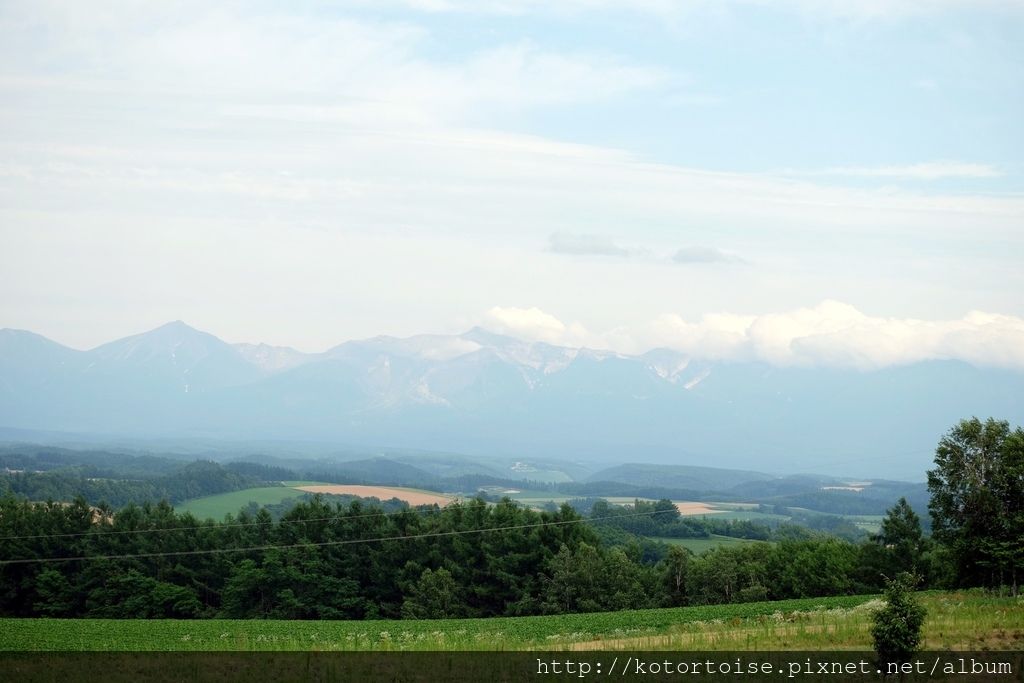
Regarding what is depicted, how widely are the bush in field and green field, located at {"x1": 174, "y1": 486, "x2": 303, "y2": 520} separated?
111821 millimetres

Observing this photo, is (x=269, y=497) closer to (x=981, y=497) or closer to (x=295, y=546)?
(x=295, y=546)

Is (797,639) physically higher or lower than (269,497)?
higher

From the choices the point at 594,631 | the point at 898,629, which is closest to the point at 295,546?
the point at 594,631

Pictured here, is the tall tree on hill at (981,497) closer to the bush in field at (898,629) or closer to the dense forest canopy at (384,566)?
the dense forest canopy at (384,566)

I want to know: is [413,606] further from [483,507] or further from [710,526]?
[710,526]

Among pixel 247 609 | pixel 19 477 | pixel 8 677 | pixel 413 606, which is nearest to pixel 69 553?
pixel 247 609

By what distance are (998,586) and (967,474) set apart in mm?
4606

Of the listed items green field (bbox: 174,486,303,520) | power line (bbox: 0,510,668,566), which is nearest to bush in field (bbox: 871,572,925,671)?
power line (bbox: 0,510,668,566)

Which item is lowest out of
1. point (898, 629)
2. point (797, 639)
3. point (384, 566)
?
point (384, 566)

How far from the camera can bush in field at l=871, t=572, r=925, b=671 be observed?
75.5ft

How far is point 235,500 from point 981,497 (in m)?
127

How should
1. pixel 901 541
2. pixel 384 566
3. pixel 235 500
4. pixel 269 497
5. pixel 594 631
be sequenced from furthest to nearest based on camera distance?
pixel 269 497, pixel 235 500, pixel 901 541, pixel 384 566, pixel 594 631

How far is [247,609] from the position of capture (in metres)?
55.4

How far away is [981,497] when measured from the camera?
36.9 metres
